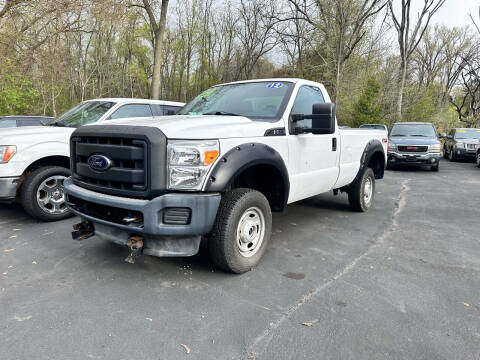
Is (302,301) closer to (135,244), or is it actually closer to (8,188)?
(135,244)

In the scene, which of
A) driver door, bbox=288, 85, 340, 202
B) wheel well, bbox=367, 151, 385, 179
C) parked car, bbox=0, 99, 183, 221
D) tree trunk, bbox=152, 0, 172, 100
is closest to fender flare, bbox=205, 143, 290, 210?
driver door, bbox=288, 85, 340, 202

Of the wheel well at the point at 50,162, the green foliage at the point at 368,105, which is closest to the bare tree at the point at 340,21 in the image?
the green foliage at the point at 368,105

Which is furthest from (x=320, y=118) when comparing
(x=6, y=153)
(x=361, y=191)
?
(x=6, y=153)

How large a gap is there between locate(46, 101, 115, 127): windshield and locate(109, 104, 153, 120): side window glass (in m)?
0.18

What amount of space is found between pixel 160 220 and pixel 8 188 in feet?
10.2

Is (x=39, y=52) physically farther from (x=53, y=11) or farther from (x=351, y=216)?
(x=351, y=216)

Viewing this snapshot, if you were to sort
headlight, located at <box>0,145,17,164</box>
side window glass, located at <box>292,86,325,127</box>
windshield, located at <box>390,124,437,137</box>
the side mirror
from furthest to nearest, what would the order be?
windshield, located at <box>390,124,437,137</box> < headlight, located at <box>0,145,17,164</box> < side window glass, located at <box>292,86,325,127</box> < the side mirror

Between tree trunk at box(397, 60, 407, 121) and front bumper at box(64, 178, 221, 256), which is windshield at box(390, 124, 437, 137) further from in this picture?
front bumper at box(64, 178, 221, 256)

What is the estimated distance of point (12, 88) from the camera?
15.9 meters

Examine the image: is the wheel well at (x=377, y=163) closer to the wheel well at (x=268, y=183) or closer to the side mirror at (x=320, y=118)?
the side mirror at (x=320, y=118)

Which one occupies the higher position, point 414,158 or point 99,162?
point 99,162

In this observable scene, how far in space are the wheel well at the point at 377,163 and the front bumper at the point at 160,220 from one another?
179 inches

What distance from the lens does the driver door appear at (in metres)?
4.08

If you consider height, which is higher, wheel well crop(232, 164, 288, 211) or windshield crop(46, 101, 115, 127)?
windshield crop(46, 101, 115, 127)
